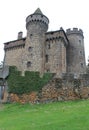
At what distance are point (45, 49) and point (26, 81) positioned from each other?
2525cm

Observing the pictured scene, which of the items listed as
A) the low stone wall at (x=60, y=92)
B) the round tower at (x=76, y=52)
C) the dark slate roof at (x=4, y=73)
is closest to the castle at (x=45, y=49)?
the round tower at (x=76, y=52)

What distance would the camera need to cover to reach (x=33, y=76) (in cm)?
2341

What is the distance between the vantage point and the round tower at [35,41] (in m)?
46.7

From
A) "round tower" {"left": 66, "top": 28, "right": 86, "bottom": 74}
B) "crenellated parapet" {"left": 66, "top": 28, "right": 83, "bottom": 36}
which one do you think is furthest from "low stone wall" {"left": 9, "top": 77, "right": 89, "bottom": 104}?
"crenellated parapet" {"left": 66, "top": 28, "right": 83, "bottom": 36}

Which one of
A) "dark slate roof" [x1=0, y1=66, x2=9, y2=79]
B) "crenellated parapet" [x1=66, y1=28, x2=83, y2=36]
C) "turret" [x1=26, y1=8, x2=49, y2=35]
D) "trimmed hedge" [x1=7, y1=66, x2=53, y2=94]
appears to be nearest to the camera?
"trimmed hedge" [x1=7, y1=66, x2=53, y2=94]

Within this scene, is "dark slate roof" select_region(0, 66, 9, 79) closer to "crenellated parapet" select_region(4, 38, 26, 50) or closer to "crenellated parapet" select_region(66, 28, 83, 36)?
"crenellated parapet" select_region(4, 38, 26, 50)

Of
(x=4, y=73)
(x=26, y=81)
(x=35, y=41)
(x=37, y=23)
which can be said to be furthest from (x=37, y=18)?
(x=26, y=81)

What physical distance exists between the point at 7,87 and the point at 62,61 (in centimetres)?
2285

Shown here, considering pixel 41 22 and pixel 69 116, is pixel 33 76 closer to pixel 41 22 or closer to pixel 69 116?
pixel 69 116

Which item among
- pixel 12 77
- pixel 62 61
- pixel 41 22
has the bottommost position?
pixel 12 77

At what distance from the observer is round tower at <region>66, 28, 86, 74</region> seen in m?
49.6

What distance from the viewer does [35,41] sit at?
4822cm

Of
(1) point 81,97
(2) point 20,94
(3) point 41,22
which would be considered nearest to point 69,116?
(1) point 81,97

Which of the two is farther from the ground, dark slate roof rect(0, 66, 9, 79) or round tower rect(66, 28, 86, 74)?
round tower rect(66, 28, 86, 74)
